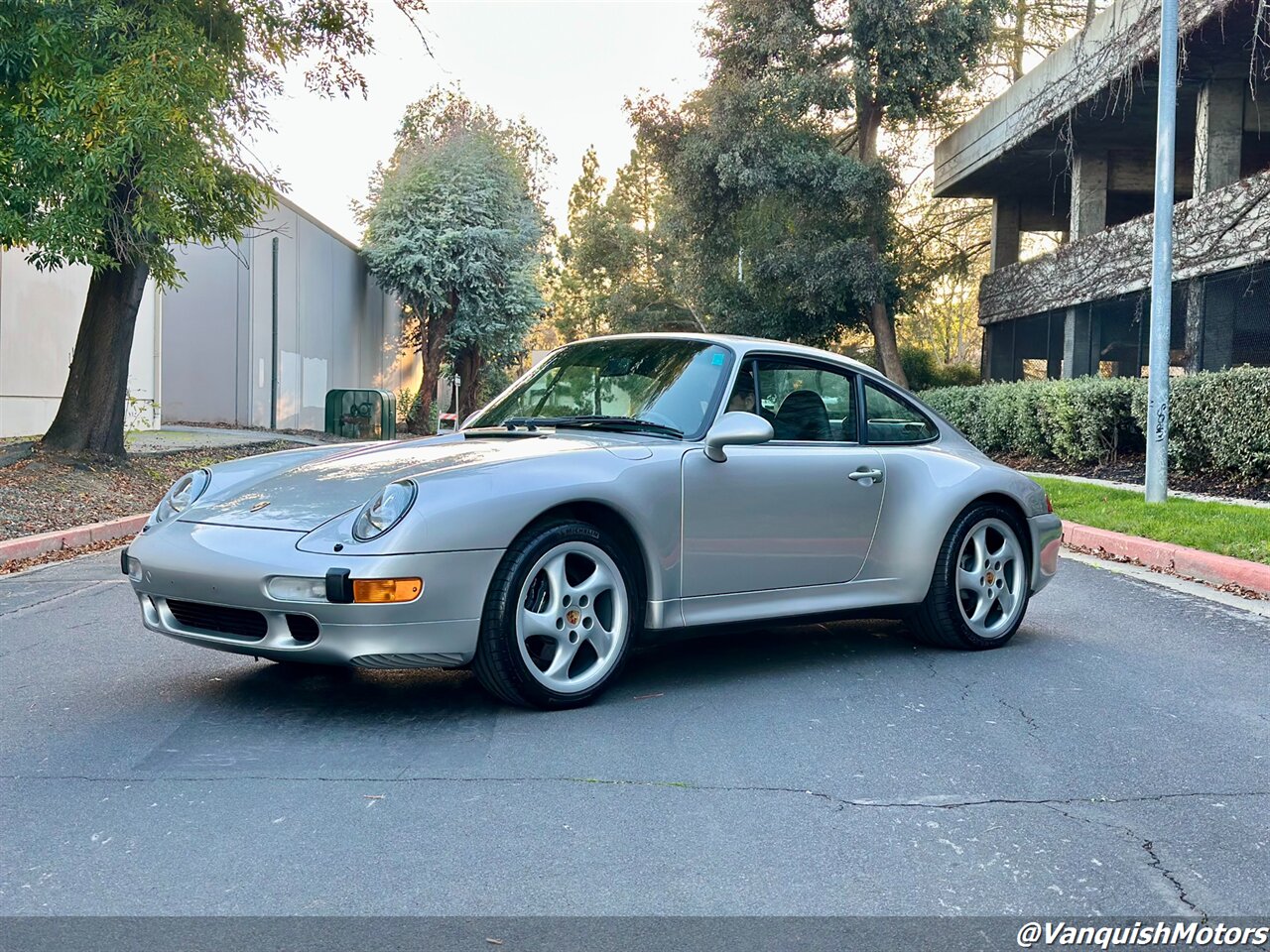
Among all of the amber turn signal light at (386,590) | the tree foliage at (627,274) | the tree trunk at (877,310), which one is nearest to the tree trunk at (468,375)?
the tree foliage at (627,274)

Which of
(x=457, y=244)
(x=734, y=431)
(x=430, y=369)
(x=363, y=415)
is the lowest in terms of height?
(x=363, y=415)

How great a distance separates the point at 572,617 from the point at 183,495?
68.3 inches

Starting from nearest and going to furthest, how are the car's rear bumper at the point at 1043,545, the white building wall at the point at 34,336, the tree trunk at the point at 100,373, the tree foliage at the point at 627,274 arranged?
1. the car's rear bumper at the point at 1043,545
2. the tree trunk at the point at 100,373
3. the white building wall at the point at 34,336
4. the tree foliage at the point at 627,274

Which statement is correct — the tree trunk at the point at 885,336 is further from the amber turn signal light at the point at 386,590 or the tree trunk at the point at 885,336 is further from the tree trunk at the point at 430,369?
the amber turn signal light at the point at 386,590

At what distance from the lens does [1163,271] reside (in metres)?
12.7

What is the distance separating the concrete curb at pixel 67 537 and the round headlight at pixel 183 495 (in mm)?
4875

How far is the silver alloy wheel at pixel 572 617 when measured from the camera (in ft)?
15.6

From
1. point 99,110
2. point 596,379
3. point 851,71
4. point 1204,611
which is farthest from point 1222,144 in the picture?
point 596,379

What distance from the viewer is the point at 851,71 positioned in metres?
30.5

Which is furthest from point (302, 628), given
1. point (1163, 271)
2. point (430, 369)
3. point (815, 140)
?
point (430, 369)

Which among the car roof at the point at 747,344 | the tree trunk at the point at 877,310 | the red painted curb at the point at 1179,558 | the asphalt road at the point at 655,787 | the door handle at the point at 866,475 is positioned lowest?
the asphalt road at the point at 655,787

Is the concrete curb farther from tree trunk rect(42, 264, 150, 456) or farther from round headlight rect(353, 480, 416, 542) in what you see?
round headlight rect(353, 480, 416, 542)

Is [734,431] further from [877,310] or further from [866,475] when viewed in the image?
[877,310]

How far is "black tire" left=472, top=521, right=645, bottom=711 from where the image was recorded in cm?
463
